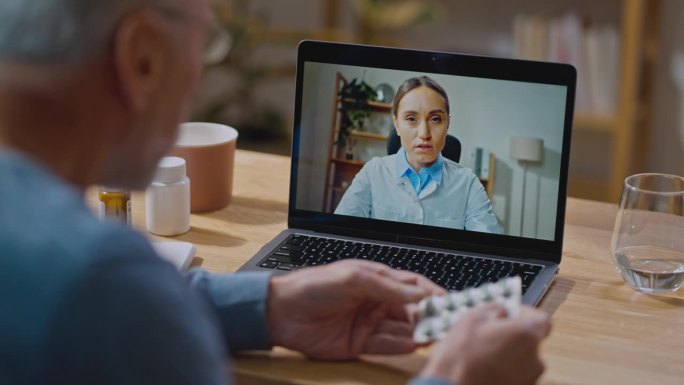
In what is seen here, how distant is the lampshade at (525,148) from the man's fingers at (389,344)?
37 cm

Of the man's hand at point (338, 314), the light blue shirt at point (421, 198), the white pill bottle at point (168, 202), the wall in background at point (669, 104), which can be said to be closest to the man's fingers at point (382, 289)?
the man's hand at point (338, 314)

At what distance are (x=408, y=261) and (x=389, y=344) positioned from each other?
0.27 metres

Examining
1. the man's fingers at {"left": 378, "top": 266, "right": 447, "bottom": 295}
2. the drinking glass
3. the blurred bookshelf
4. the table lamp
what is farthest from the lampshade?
the blurred bookshelf

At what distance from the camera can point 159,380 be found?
86 centimetres

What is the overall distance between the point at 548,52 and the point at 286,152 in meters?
1.04

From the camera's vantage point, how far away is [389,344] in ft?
4.14

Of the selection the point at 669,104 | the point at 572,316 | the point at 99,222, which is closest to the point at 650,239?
the point at 572,316

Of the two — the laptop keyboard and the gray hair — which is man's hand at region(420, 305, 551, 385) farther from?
the gray hair

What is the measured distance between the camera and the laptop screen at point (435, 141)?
151 centimetres

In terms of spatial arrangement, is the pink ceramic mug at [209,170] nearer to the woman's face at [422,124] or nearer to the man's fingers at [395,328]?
the woman's face at [422,124]

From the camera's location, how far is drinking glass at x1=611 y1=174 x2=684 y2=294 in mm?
1460

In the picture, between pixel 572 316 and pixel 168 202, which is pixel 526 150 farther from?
pixel 168 202

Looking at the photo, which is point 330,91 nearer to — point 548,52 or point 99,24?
point 99,24

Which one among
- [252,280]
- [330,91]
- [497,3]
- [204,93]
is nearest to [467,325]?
[252,280]
